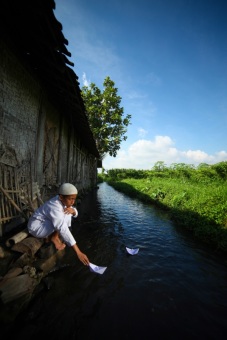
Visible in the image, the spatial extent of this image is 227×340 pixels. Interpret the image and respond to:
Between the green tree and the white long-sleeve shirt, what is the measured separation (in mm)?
22428

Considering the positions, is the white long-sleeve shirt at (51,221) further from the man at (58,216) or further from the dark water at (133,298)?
the dark water at (133,298)

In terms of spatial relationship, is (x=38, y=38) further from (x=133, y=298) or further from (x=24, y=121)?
(x=133, y=298)

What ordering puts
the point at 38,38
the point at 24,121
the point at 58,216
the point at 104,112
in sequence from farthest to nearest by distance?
the point at 104,112 < the point at 24,121 < the point at 38,38 < the point at 58,216

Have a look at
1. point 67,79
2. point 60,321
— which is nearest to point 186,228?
point 60,321

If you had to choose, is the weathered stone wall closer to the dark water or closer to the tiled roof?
the tiled roof

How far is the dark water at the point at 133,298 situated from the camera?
256 centimetres

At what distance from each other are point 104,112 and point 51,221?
2294 cm

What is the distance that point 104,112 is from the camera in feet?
80.8

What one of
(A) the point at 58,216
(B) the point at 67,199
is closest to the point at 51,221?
(A) the point at 58,216

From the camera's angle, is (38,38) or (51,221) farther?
(38,38)

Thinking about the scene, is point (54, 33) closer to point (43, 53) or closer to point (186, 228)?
point (43, 53)

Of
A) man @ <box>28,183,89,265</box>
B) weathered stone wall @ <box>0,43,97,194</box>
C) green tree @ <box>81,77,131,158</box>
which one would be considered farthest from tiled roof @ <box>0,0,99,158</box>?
green tree @ <box>81,77,131,158</box>

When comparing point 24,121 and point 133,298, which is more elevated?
point 24,121

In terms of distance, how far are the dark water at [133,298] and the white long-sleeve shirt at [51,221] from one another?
0.89 m
